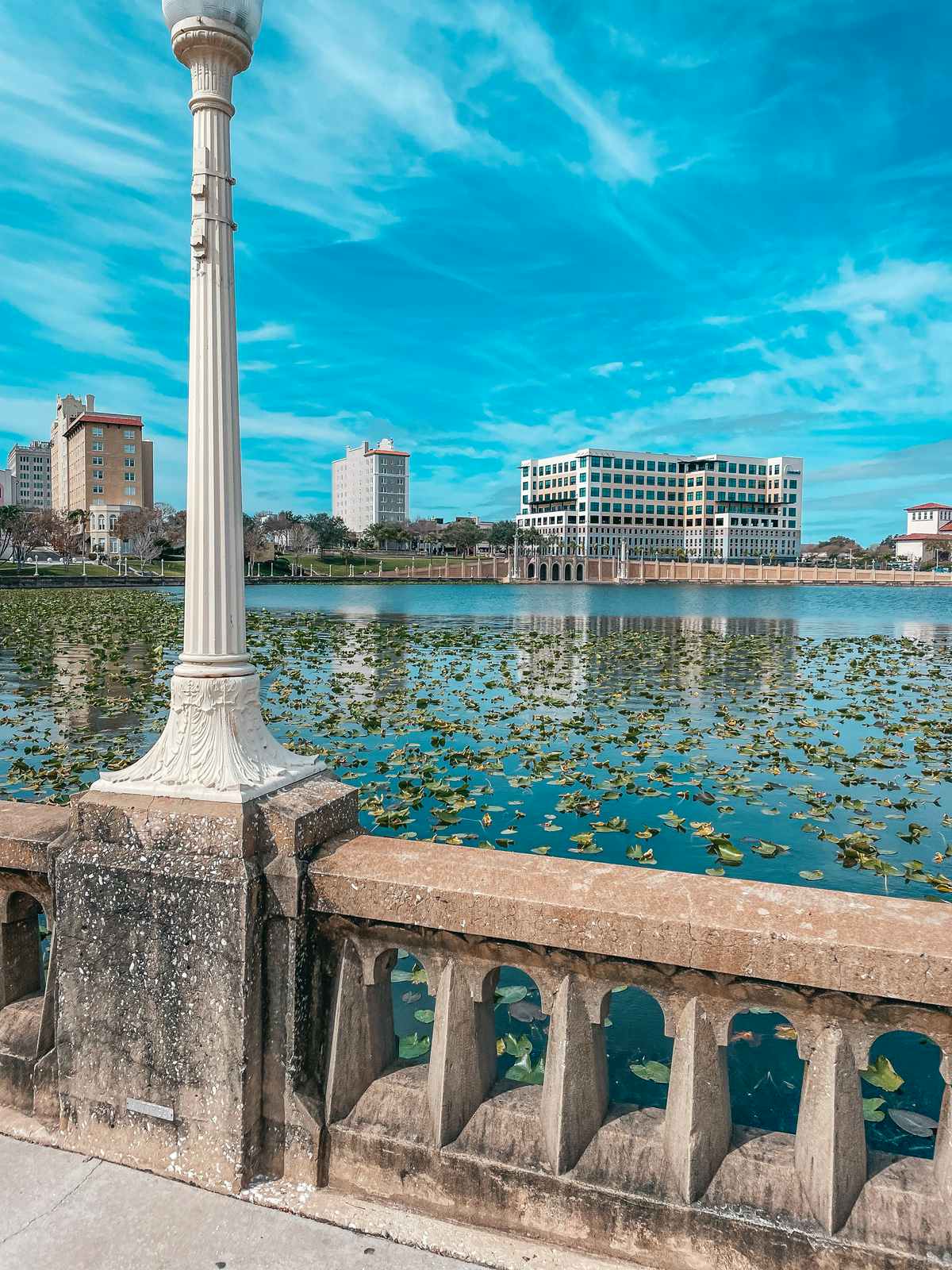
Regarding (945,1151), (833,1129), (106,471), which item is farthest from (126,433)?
(945,1151)

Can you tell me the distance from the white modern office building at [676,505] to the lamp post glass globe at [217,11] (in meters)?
162

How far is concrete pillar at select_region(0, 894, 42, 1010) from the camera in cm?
291

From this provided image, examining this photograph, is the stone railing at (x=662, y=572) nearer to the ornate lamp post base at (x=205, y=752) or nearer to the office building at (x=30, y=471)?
the office building at (x=30, y=471)

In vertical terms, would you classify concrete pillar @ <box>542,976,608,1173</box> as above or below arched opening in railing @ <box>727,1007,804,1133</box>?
above

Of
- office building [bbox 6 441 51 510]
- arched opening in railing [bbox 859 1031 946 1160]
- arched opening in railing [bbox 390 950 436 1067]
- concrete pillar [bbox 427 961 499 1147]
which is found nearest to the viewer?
concrete pillar [bbox 427 961 499 1147]

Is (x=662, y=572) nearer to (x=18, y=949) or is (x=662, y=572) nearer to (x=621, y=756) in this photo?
(x=621, y=756)

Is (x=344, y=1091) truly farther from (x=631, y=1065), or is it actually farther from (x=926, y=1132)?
(x=926, y=1132)

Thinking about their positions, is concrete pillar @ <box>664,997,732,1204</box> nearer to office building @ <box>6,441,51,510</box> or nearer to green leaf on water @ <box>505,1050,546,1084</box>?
green leaf on water @ <box>505,1050,546,1084</box>

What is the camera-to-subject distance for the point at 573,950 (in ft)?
7.37

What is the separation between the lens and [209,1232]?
2.29 meters

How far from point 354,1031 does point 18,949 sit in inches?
54.7

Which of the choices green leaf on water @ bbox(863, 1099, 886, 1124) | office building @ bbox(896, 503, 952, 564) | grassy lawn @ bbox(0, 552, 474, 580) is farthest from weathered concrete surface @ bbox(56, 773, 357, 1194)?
office building @ bbox(896, 503, 952, 564)

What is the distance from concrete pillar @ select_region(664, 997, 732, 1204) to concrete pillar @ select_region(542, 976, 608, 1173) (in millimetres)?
220

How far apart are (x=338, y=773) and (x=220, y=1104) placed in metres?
5.86
